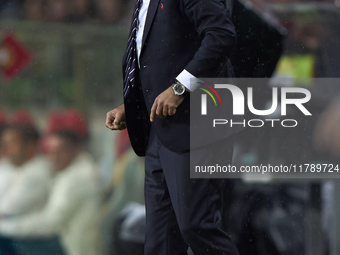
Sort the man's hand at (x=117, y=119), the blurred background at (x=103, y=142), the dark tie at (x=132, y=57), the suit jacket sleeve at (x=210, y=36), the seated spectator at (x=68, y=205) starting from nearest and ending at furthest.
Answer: the suit jacket sleeve at (x=210, y=36) < the dark tie at (x=132, y=57) < the man's hand at (x=117, y=119) < the blurred background at (x=103, y=142) < the seated spectator at (x=68, y=205)

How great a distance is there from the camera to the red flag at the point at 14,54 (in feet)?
11.5

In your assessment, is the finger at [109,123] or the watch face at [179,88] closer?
the watch face at [179,88]

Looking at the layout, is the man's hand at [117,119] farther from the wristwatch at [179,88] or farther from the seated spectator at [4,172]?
the seated spectator at [4,172]

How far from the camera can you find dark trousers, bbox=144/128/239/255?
7.54 feet

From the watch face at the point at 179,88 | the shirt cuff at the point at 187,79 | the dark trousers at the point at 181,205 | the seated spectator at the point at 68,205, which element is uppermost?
the shirt cuff at the point at 187,79

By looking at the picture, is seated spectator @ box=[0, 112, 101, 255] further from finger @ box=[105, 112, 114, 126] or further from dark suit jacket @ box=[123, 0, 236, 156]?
dark suit jacket @ box=[123, 0, 236, 156]

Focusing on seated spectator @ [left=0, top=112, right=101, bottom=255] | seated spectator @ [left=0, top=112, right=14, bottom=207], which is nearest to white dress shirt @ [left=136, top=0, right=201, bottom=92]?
seated spectator @ [left=0, top=112, right=101, bottom=255]

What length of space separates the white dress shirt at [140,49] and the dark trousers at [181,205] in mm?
298

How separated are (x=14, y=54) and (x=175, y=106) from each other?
66.3 inches

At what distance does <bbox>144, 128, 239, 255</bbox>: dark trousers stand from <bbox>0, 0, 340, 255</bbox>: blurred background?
84 centimetres

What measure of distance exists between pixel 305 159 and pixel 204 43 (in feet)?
4.21

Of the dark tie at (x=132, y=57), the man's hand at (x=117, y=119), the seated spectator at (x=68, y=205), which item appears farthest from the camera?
the seated spectator at (x=68, y=205)

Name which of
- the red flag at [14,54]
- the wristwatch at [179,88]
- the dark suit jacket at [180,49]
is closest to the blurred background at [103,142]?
the red flag at [14,54]

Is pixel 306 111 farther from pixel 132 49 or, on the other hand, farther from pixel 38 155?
pixel 38 155
